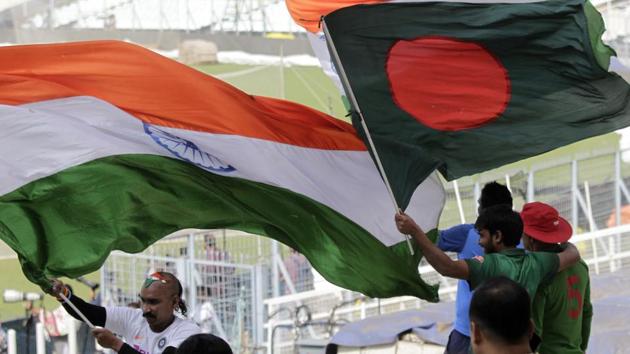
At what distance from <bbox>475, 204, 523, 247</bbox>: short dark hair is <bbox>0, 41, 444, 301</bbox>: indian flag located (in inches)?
35.1

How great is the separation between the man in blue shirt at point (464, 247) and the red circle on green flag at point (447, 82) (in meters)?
0.44

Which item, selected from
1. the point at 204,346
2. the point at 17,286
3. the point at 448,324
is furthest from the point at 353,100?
the point at 17,286

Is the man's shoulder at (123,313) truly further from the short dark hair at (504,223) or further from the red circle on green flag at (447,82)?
the short dark hair at (504,223)

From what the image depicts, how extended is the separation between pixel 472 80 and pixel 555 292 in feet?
4.62

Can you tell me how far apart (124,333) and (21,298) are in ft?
24.7

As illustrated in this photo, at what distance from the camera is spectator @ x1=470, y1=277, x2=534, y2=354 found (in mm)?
4176

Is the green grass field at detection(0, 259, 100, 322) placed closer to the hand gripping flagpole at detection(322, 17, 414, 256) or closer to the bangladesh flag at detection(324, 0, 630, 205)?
the bangladesh flag at detection(324, 0, 630, 205)

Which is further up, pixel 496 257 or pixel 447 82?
pixel 447 82

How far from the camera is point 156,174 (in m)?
7.18

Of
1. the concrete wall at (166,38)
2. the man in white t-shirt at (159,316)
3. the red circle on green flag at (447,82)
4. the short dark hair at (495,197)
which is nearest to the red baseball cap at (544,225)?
the short dark hair at (495,197)

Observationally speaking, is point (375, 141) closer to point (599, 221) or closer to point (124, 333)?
point (124, 333)

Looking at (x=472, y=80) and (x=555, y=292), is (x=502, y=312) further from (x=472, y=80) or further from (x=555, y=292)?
(x=472, y=80)

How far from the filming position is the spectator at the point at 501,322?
418 cm

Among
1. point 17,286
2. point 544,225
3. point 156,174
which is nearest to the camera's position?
point 544,225
